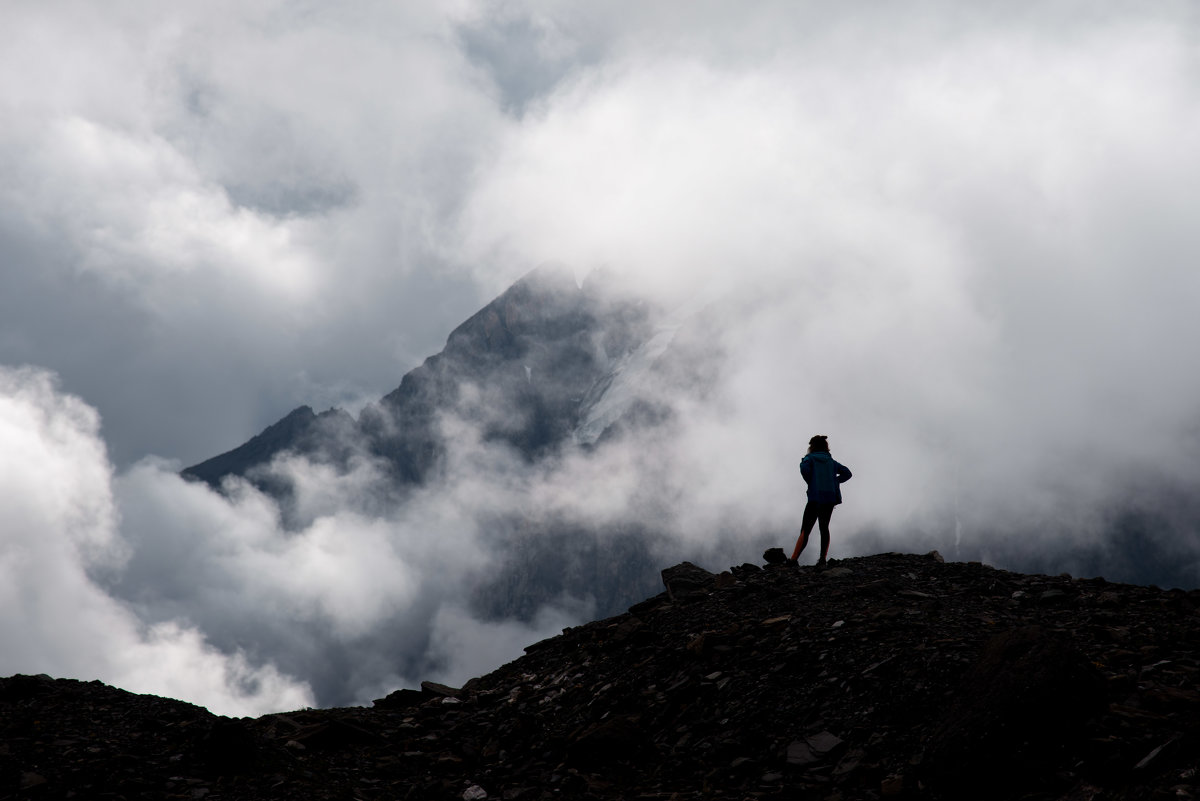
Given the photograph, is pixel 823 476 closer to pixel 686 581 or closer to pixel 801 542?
pixel 801 542

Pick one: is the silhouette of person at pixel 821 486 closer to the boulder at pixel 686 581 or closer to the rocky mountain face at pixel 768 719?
the boulder at pixel 686 581

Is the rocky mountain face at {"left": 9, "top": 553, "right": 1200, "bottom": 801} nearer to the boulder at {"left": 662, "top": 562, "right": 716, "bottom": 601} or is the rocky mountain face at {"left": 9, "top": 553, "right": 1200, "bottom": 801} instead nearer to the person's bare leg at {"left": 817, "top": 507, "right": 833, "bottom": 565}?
the boulder at {"left": 662, "top": 562, "right": 716, "bottom": 601}

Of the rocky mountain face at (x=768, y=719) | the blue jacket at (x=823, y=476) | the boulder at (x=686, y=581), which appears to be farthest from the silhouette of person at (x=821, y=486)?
the rocky mountain face at (x=768, y=719)

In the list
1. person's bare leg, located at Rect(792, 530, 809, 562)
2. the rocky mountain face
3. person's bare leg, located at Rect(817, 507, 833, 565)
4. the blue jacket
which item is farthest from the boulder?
the blue jacket

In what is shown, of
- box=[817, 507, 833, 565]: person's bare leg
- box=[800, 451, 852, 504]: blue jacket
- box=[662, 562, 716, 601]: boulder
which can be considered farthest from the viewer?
box=[800, 451, 852, 504]: blue jacket

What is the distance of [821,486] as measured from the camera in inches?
860

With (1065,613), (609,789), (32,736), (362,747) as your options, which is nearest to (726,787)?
(609,789)

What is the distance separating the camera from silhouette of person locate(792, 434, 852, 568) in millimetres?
21781

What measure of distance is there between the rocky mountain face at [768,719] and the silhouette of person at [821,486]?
308 centimetres

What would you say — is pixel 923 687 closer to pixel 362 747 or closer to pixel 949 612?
pixel 949 612

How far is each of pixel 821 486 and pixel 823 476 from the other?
29 centimetres

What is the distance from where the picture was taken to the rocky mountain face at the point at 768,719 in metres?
10.2

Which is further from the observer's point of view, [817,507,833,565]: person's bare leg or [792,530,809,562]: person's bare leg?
[792,530,809,562]: person's bare leg

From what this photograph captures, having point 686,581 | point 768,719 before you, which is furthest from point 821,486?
→ point 768,719
